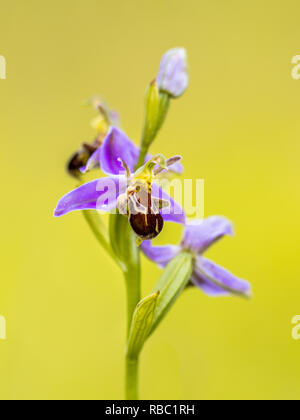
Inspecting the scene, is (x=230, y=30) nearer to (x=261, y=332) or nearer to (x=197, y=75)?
(x=197, y=75)

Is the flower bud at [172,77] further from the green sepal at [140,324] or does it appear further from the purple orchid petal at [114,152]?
the green sepal at [140,324]

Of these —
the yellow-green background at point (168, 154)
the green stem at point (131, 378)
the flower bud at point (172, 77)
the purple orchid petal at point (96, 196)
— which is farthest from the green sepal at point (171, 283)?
the yellow-green background at point (168, 154)

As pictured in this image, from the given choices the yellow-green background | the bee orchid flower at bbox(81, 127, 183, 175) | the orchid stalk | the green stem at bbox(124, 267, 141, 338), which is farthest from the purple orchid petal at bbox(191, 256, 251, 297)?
the yellow-green background

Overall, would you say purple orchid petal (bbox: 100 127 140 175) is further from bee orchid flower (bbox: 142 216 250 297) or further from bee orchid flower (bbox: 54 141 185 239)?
bee orchid flower (bbox: 142 216 250 297)

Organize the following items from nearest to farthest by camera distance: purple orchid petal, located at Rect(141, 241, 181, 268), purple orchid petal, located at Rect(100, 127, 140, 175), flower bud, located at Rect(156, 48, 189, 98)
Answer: purple orchid petal, located at Rect(100, 127, 140, 175), flower bud, located at Rect(156, 48, 189, 98), purple orchid petal, located at Rect(141, 241, 181, 268)

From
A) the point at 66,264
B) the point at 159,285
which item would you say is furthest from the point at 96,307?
the point at 159,285

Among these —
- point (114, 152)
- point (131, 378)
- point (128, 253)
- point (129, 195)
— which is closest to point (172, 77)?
point (114, 152)
